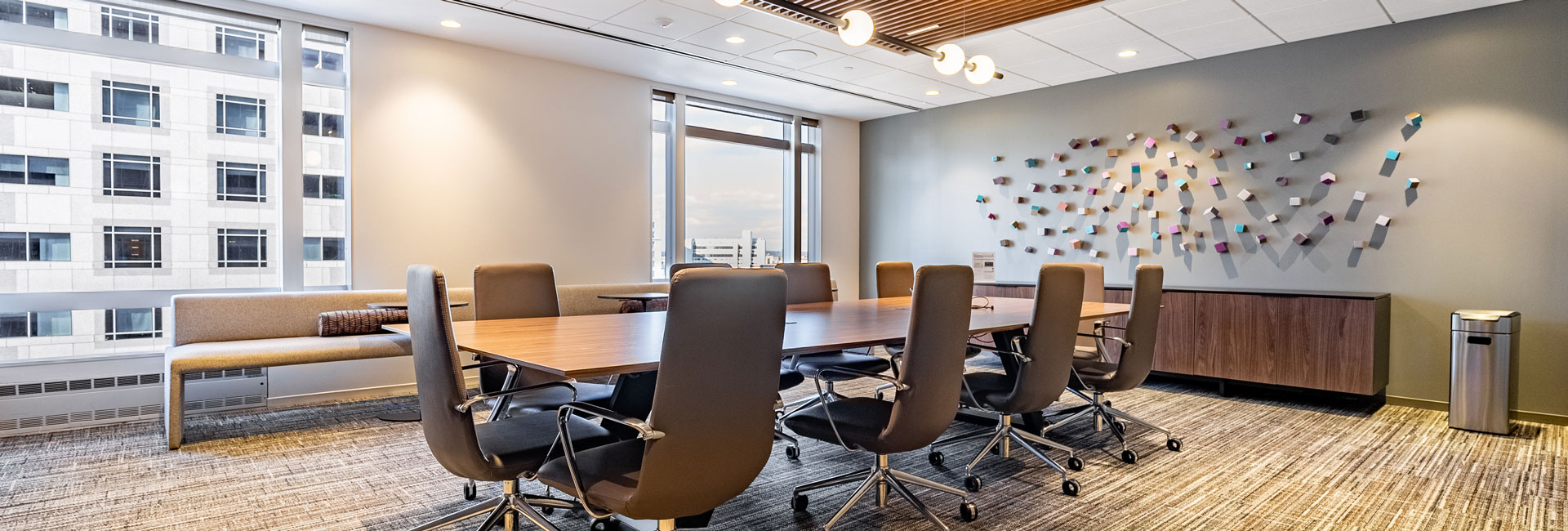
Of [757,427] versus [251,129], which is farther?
[251,129]

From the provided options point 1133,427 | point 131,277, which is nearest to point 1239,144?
point 1133,427

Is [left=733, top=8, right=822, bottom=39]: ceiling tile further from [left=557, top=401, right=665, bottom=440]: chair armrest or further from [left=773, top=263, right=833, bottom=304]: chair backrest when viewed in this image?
[left=557, top=401, right=665, bottom=440]: chair armrest

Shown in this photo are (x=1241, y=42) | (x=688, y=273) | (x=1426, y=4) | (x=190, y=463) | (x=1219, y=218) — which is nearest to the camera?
(x=688, y=273)

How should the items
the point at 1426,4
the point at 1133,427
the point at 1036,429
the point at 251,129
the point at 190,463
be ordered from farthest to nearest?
1. the point at 251,129
2. the point at 1426,4
3. the point at 1133,427
4. the point at 1036,429
5. the point at 190,463

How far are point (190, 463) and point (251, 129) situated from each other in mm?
2465

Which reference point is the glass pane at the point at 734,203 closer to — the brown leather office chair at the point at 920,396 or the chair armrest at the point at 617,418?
the brown leather office chair at the point at 920,396

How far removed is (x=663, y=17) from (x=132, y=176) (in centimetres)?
337

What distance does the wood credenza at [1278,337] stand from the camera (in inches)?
194

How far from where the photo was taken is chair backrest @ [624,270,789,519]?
1842 millimetres

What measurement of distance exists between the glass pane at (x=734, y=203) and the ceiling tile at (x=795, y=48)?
1575mm

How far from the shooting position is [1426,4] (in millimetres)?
4754

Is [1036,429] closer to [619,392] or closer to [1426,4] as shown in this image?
[619,392]

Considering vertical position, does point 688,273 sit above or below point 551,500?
above

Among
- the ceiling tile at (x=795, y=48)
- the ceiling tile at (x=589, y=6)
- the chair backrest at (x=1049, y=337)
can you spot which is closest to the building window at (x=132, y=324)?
the ceiling tile at (x=589, y=6)
